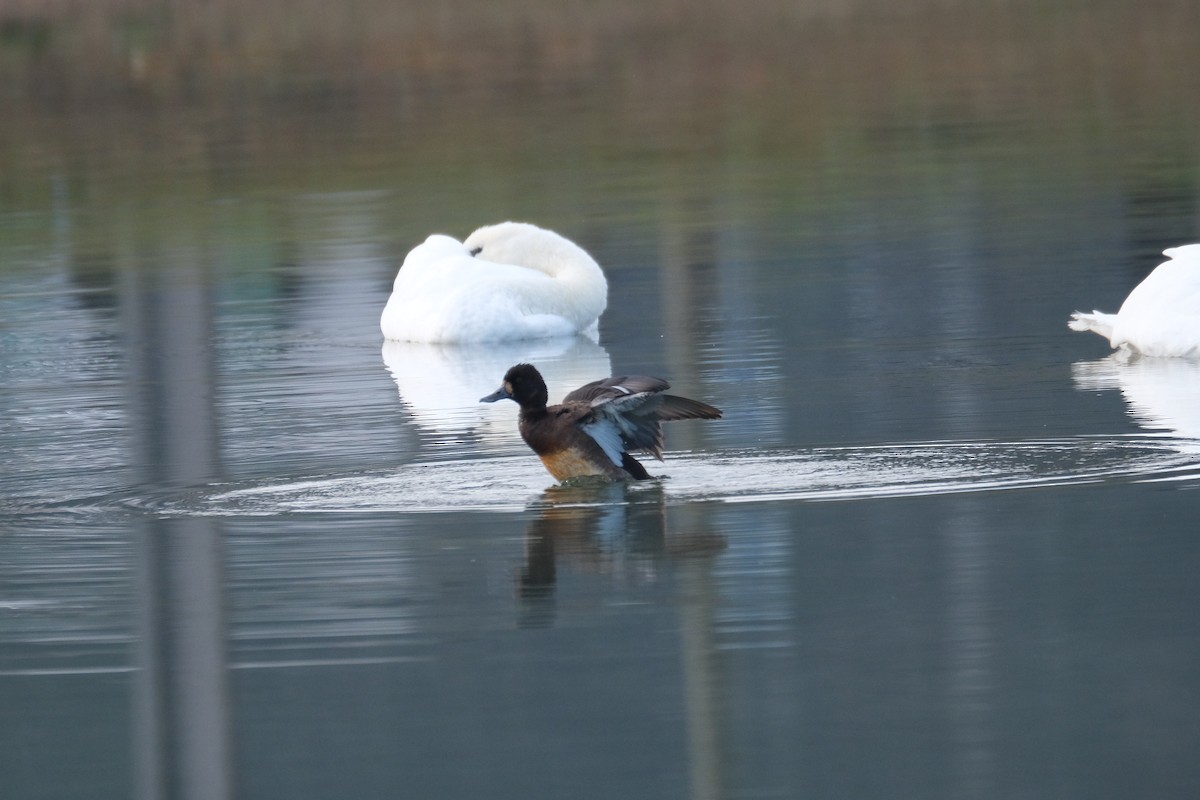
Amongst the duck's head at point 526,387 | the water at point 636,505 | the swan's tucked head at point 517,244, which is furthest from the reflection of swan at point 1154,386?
the swan's tucked head at point 517,244

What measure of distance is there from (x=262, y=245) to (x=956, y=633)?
45.5ft

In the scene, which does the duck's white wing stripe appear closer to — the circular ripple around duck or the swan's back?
the circular ripple around duck

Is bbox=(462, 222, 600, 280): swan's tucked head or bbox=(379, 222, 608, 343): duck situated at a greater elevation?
bbox=(462, 222, 600, 280): swan's tucked head

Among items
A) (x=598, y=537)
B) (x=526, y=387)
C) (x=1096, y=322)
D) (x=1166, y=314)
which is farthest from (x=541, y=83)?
(x=598, y=537)

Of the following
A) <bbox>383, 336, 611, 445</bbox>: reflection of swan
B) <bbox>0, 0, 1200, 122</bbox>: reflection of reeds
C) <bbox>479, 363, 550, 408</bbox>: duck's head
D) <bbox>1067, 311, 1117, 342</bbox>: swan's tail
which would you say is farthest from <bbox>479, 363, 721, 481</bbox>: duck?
<bbox>0, 0, 1200, 122</bbox>: reflection of reeds

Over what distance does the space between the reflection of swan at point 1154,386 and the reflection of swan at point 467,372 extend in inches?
103

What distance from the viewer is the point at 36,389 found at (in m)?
13.4

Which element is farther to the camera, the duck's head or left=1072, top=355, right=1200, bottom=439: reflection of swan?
left=1072, top=355, right=1200, bottom=439: reflection of swan

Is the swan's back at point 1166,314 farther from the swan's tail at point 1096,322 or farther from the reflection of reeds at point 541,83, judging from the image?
the reflection of reeds at point 541,83

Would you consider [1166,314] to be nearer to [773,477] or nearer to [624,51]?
[773,477]

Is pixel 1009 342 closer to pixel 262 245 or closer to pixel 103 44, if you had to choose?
pixel 262 245

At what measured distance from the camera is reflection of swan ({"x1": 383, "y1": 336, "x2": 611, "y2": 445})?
38.4ft

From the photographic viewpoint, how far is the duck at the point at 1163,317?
12.6 meters

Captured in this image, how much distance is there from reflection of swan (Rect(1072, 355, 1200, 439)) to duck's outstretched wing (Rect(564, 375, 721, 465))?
2051 millimetres
